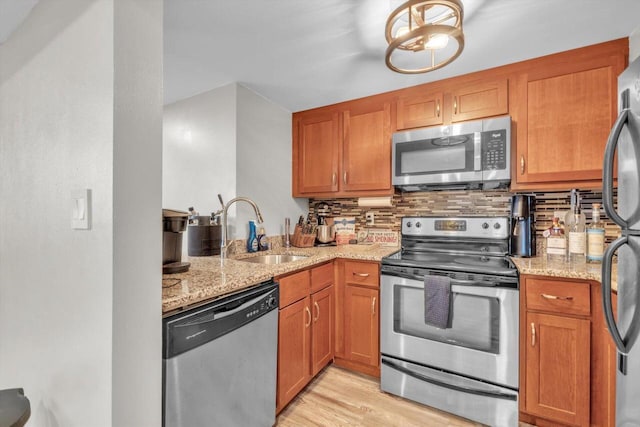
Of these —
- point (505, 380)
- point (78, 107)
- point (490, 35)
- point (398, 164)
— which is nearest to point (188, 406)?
point (78, 107)

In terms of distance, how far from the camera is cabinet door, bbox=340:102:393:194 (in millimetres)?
2316

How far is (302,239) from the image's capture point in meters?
2.53

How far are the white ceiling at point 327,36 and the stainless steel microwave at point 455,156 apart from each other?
0.42 meters

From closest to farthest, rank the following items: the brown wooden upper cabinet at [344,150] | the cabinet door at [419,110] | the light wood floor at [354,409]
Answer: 1. the light wood floor at [354,409]
2. the cabinet door at [419,110]
3. the brown wooden upper cabinet at [344,150]

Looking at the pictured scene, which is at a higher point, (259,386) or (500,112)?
(500,112)

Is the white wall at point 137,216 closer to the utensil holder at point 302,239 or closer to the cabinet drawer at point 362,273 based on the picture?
the cabinet drawer at point 362,273

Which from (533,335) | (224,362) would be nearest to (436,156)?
(533,335)

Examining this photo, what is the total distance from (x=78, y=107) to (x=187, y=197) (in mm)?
1594

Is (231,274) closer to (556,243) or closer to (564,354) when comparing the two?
(564,354)

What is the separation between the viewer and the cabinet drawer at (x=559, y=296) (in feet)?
4.62

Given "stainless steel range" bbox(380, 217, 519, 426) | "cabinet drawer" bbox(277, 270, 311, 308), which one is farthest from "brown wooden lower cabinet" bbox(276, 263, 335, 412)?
"stainless steel range" bbox(380, 217, 519, 426)

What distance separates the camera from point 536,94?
1.82 m

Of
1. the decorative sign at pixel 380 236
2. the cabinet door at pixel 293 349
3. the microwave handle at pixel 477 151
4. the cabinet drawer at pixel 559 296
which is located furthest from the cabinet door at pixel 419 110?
the cabinet door at pixel 293 349

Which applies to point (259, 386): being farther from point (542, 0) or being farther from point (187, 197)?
point (542, 0)
